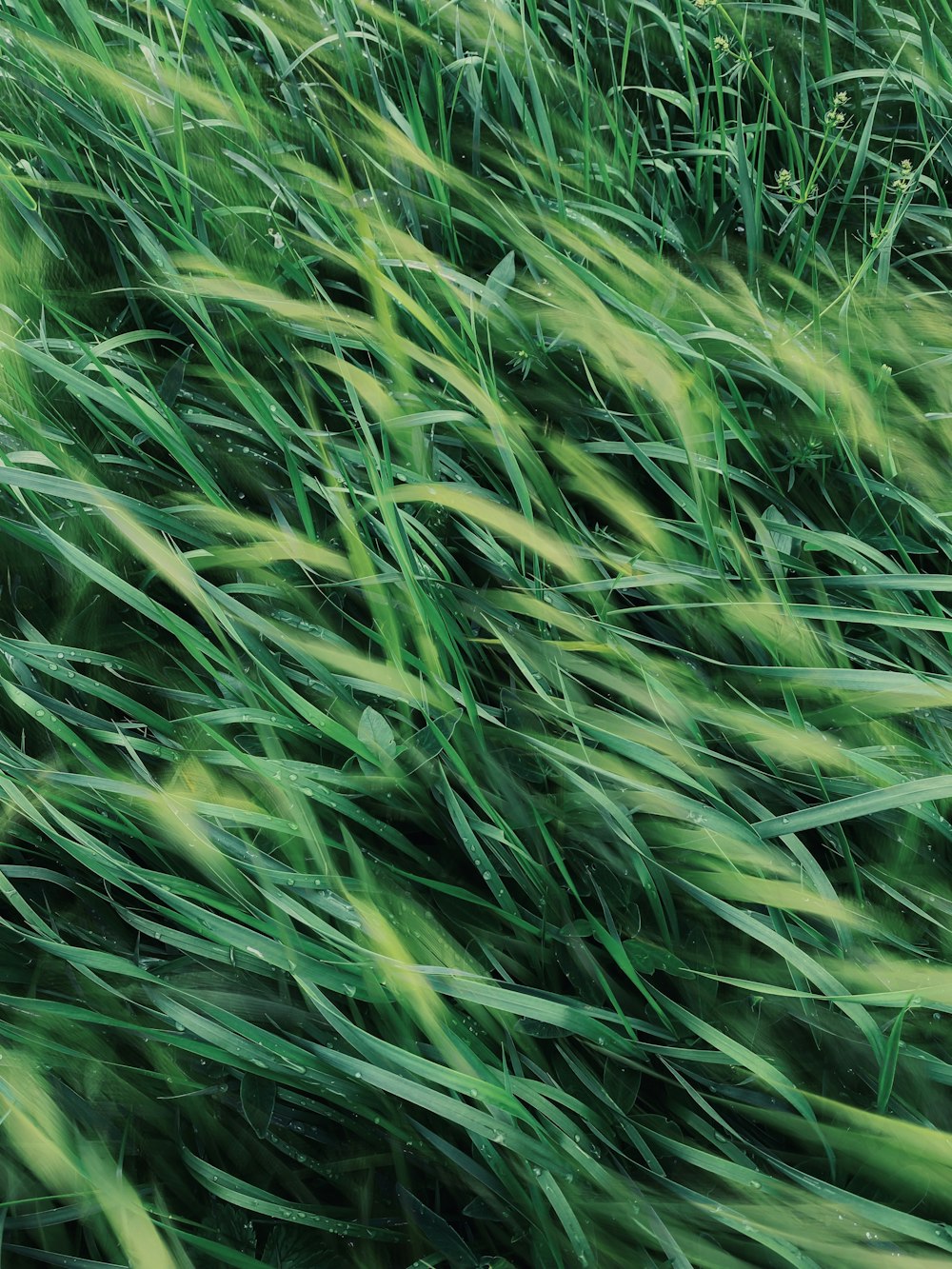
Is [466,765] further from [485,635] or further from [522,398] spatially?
→ [522,398]

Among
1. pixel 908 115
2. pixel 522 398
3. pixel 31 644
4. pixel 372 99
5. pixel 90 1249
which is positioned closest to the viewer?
pixel 90 1249

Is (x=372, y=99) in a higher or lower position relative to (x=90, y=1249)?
higher

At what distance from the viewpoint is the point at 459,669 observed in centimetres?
64

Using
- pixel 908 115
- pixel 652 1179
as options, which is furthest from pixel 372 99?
pixel 652 1179

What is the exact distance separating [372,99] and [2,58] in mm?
335

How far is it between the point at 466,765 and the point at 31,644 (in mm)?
302

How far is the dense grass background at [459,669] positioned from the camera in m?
0.57

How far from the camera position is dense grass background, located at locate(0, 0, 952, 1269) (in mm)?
568

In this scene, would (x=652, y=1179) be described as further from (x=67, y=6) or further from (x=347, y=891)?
(x=67, y=6)

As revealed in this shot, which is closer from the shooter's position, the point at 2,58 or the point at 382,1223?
the point at 382,1223

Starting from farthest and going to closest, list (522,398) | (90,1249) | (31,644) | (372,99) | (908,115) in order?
(908,115)
(372,99)
(522,398)
(31,644)
(90,1249)

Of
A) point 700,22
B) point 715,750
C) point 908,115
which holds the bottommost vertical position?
point 715,750

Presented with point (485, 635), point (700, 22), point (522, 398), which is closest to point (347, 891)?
point (485, 635)

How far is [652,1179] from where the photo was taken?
1.89 ft
